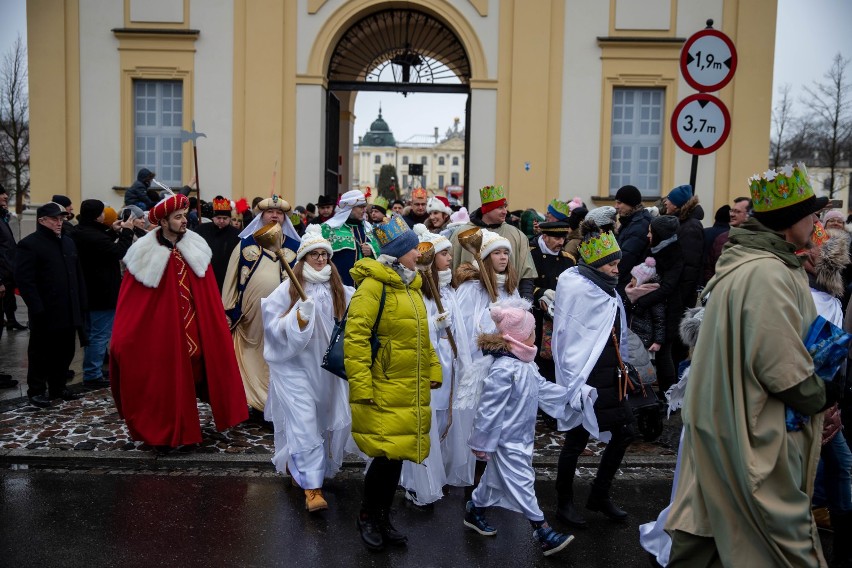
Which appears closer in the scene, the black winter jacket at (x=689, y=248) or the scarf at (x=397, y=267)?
the scarf at (x=397, y=267)

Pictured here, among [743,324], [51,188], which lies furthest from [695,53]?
[51,188]

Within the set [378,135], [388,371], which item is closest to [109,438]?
[388,371]

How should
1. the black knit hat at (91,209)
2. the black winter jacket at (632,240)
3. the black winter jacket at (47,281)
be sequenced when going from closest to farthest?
1. the black winter jacket at (632,240)
2. the black winter jacket at (47,281)
3. the black knit hat at (91,209)

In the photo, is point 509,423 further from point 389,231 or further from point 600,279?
point 389,231

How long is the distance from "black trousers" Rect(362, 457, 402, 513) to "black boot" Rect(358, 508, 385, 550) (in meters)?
0.04

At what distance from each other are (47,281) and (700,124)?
254 inches

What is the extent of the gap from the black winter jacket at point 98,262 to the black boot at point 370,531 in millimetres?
5438

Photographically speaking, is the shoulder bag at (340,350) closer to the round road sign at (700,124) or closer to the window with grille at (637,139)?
the round road sign at (700,124)

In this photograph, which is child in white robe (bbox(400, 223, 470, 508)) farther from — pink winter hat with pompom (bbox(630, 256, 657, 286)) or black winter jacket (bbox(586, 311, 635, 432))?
pink winter hat with pompom (bbox(630, 256, 657, 286))

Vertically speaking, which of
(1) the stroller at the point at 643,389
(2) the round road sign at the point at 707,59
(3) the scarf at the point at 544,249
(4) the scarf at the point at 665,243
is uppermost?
(2) the round road sign at the point at 707,59

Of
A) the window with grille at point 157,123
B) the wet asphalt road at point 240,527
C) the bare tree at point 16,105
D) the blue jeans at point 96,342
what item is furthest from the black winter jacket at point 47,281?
the bare tree at point 16,105

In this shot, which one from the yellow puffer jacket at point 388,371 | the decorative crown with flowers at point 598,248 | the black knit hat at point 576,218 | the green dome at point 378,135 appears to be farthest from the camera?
the green dome at point 378,135

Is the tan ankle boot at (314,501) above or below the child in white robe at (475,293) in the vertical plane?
below

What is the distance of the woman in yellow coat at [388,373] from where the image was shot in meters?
4.77
